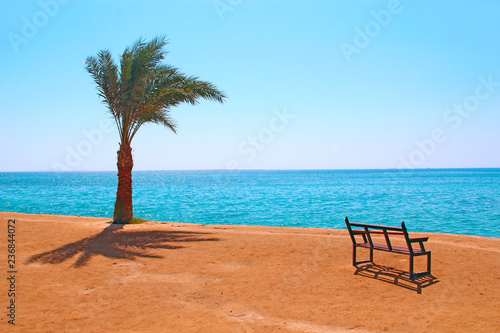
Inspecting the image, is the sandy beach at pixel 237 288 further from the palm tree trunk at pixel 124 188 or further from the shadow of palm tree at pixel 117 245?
the palm tree trunk at pixel 124 188

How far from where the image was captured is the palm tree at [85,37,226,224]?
A: 13266 mm

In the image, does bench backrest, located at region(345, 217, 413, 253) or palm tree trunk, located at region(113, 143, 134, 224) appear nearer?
bench backrest, located at region(345, 217, 413, 253)

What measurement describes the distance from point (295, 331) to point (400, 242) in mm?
7124

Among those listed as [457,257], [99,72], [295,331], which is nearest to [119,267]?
[295,331]

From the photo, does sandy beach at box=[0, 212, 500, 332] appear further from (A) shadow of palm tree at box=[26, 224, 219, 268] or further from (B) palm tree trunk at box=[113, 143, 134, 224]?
(B) palm tree trunk at box=[113, 143, 134, 224]

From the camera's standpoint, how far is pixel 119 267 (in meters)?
7.41

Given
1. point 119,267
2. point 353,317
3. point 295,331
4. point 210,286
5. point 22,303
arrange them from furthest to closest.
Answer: point 119,267
point 210,286
point 22,303
point 353,317
point 295,331

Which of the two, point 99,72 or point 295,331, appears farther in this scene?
point 99,72

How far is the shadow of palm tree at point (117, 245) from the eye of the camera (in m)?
8.19

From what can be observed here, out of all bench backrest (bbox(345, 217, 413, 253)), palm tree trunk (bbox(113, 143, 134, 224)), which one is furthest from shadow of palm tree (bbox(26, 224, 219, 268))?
bench backrest (bbox(345, 217, 413, 253))

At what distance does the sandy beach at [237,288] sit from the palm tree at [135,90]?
14.6ft

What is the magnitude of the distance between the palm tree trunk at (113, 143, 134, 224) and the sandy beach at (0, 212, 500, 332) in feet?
11.5

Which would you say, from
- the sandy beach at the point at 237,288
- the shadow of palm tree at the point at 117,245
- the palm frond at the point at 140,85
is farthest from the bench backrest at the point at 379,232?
the palm frond at the point at 140,85

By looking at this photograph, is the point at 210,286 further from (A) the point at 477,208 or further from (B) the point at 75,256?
(A) the point at 477,208
